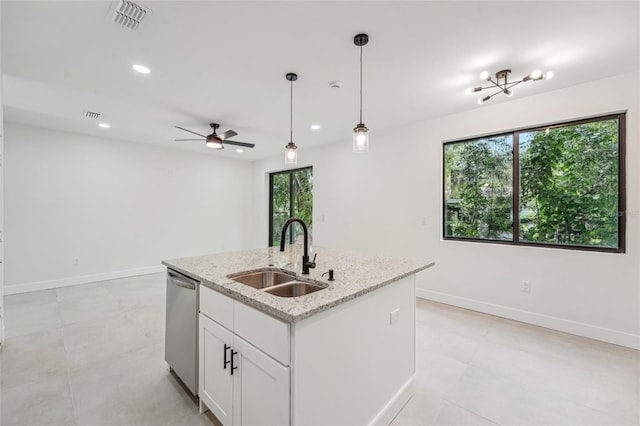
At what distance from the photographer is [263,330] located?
1.26 meters

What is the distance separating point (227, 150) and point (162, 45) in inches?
151

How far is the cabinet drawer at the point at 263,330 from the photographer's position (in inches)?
45.9

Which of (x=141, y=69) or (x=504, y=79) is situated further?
(x=504, y=79)

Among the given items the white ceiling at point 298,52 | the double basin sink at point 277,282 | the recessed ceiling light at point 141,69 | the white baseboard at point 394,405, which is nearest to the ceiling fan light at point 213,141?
the white ceiling at point 298,52

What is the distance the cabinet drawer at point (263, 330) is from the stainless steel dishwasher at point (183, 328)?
525 millimetres

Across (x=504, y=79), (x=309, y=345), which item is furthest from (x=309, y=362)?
(x=504, y=79)

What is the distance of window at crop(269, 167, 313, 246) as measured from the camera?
5.97 metres

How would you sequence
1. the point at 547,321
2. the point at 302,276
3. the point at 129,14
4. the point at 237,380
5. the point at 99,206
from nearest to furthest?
the point at 237,380
the point at 302,276
the point at 129,14
the point at 547,321
the point at 99,206

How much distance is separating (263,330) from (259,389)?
0.97 feet

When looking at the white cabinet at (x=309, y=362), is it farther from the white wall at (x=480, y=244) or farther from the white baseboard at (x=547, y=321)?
the white baseboard at (x=547, y=321)

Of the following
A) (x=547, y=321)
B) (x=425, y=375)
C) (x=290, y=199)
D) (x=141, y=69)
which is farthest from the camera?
(x=290, y=199)

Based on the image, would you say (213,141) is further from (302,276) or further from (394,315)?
(394,315)

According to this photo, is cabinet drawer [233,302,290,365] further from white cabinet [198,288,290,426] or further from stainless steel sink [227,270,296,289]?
stainless steel sink [227,270,296,289]

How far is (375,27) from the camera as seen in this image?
197 cm
